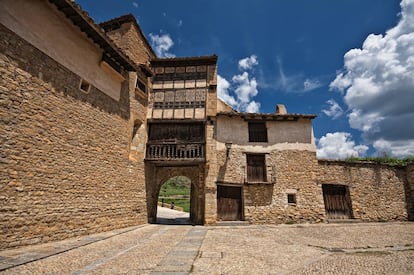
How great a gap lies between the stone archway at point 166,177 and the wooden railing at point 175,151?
68cm

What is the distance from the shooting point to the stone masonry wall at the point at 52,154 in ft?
16.4

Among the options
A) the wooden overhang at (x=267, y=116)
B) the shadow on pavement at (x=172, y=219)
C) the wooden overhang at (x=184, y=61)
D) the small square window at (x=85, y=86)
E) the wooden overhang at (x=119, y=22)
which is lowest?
the shadow on pavement at (x=172, y=219)

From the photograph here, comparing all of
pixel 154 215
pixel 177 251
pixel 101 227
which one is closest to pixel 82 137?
pixel 101 227

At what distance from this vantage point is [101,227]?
736 cm

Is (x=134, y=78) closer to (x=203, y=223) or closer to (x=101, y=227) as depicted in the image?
(x=101, y=227)

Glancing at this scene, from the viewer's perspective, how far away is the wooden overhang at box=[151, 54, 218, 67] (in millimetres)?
12305

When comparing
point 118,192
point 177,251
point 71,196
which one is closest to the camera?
point 177,251

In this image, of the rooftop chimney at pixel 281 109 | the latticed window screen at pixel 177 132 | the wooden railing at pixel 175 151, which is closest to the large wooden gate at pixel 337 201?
the rooftop chimney at pixel 281 109

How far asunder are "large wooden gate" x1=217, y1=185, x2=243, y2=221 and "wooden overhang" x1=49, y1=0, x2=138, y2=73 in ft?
24.3

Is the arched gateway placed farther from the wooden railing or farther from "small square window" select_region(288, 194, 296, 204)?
"small square window" select_region(288, 194, 296, 204)

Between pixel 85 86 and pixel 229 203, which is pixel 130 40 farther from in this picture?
pixel 229 203

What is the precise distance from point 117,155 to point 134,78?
3940 millimetres

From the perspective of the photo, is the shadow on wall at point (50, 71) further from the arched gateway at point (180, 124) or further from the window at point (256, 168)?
the window at point (256, 168)

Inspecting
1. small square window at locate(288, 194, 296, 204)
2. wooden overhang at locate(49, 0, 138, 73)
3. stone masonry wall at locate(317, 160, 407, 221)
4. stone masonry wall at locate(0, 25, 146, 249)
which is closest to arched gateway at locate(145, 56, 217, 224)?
stone masonry wall at locate(0, 25, 146, 249)
